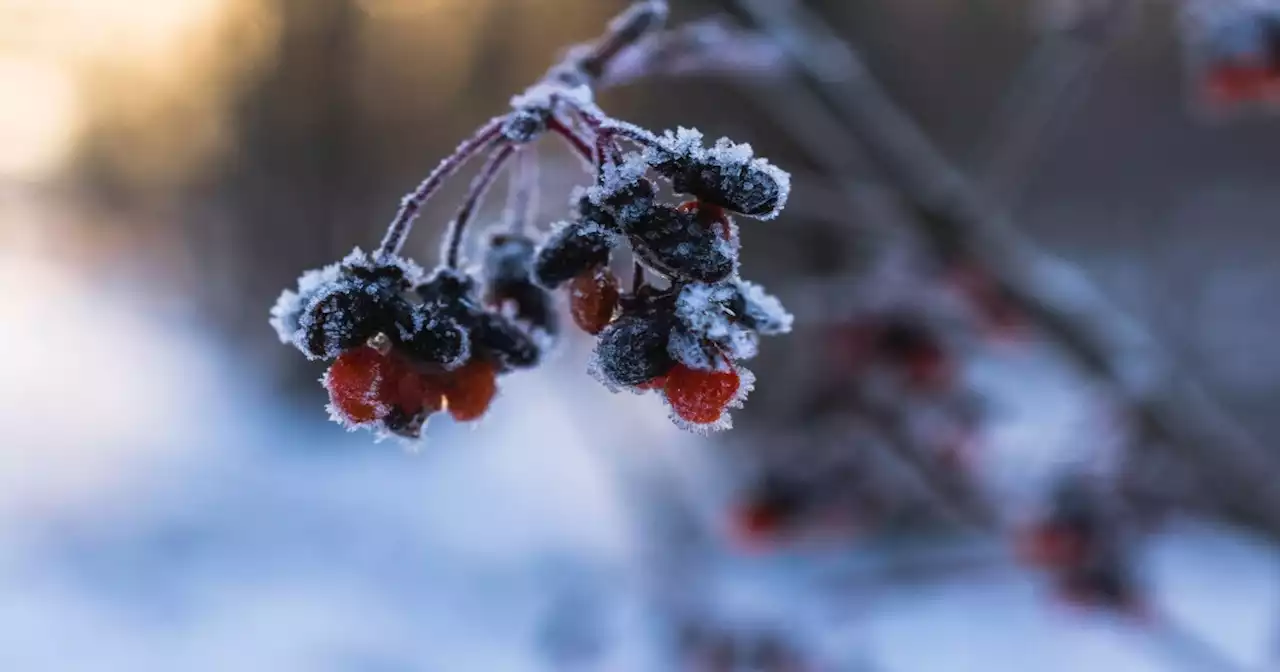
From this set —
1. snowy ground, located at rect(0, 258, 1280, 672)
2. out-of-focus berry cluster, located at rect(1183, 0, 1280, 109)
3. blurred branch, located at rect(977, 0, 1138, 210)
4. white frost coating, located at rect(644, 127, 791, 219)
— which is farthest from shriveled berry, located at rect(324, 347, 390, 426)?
snowy ground, located at rect(0, 258, 1280, 672)

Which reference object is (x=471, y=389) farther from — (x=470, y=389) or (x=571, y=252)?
(x=571, y=252)

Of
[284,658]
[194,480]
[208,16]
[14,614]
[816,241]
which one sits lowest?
[284,658]

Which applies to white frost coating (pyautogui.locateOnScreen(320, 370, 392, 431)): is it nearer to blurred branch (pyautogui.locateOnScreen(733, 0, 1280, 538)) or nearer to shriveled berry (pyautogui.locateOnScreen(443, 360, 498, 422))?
shriveled berry (pyautogui.locateOnScreen(443, 360, 498, 422))

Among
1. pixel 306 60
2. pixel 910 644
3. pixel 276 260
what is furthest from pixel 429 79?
pixel 910 644

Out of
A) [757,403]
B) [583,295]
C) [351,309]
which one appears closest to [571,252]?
[583,295]

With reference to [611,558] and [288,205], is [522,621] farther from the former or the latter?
[288,205]
